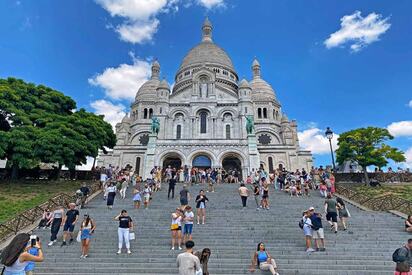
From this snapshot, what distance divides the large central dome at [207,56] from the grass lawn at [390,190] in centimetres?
3456

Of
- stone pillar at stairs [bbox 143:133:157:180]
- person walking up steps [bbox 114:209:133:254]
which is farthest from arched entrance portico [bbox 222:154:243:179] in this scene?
person walking up steps [bbox 114:209:133:254]

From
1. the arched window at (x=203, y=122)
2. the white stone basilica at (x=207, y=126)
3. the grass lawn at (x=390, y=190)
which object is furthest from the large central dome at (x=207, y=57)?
the grass lawn at (x=390, y=190)

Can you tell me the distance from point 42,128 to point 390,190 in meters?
25.9

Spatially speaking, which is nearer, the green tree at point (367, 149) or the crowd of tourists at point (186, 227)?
the crowd of tourists at point (186, 227)

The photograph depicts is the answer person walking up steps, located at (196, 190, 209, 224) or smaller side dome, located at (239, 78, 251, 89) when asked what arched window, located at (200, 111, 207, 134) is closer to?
smaller side dome, located at (239, 78, 251, 89)

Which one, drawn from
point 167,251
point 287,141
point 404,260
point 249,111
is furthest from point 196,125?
point 404,260

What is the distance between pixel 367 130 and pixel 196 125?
1840 cm

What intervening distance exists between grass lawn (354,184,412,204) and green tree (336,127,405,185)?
232 cm

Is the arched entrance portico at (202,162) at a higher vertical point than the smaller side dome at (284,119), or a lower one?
lower

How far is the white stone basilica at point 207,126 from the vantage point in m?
29.5

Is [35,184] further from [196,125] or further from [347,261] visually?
[347,261]

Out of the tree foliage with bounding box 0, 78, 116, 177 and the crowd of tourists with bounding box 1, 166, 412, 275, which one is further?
the tree foliage with bounding box 0, 78, 116, 177

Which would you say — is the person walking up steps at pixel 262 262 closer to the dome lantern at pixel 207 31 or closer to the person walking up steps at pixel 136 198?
the person walking up steps at pixel 136 198

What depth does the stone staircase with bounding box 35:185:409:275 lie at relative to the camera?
7.72 metres
